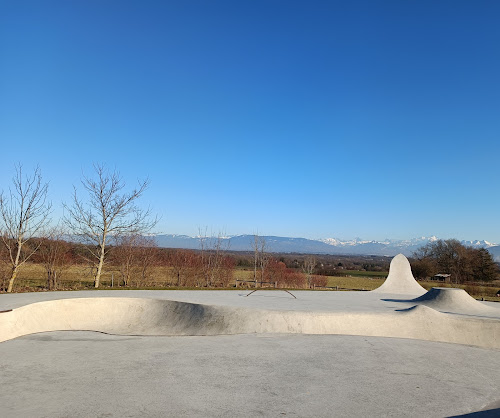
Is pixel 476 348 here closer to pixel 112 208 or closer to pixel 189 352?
pixel 189 352

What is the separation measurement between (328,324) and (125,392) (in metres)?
6.21

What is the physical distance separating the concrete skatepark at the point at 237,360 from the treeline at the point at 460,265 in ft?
158

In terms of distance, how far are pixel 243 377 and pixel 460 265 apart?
212 ft

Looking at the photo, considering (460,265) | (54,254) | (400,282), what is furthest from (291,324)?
(460,265)

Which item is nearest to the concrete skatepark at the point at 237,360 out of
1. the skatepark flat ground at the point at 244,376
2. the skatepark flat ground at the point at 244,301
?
the skatepark flat ground at the point at 244,376

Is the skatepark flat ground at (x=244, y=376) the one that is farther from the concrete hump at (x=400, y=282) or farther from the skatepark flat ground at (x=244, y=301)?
the concrete hump at (x=400, y=282)

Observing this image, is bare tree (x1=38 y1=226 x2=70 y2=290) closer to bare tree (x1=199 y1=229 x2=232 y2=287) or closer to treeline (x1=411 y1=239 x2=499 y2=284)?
bare tree (x1=199 y1=229 x2=232 y2=287)

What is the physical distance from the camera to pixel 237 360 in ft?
24.7

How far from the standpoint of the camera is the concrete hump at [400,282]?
65.0 ft

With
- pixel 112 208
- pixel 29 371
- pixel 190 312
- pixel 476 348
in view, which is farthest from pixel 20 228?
pixel 476 348

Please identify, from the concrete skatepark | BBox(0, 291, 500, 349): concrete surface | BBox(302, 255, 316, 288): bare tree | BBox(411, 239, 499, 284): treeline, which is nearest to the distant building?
BBox(411, 239, 499, 284): treeline

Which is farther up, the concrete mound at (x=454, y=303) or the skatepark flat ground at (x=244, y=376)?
the concrete mound at (x=454, y=303)

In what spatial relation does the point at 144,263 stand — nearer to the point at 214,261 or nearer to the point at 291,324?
the point at 214,261

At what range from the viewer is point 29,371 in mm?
6773
